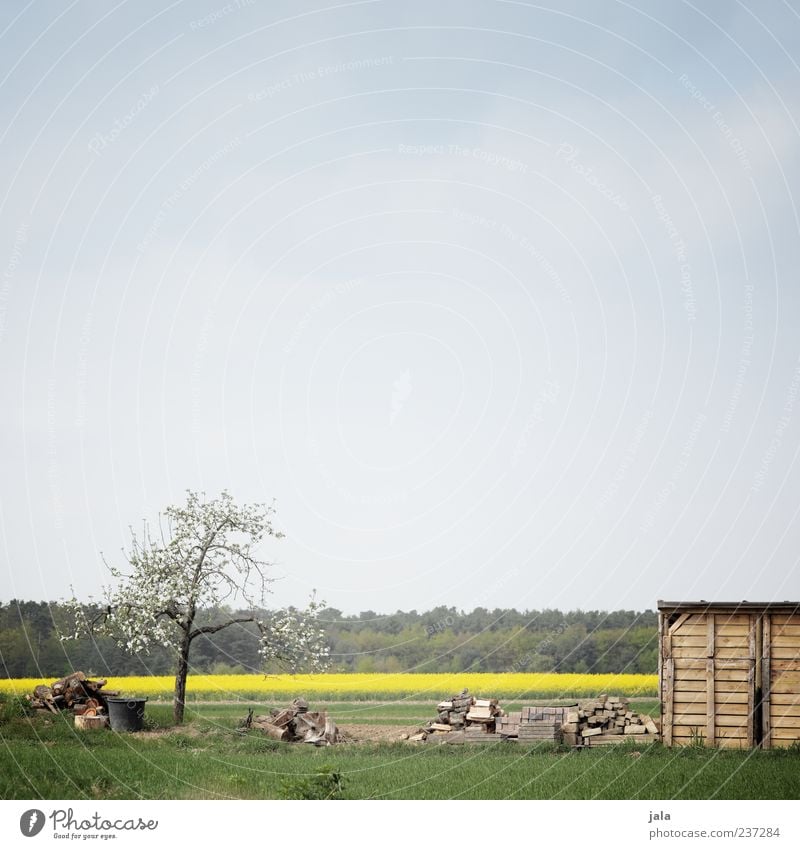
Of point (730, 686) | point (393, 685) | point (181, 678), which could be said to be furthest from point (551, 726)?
point (393, 685)

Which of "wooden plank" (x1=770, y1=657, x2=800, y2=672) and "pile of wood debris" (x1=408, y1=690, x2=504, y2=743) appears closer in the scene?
"wooden plank" (x1=770, y1=657, x2=800, y2=672)

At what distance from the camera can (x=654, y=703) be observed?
32.9 meters

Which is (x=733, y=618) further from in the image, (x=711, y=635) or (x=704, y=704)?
(x=704, y=704)

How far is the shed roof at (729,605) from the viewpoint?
2058 cm

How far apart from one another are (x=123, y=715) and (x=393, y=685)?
18.0 metres

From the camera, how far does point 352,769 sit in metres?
18.4

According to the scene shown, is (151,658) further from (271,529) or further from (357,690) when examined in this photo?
(271,529)

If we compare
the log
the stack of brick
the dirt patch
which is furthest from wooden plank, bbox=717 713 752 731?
the log

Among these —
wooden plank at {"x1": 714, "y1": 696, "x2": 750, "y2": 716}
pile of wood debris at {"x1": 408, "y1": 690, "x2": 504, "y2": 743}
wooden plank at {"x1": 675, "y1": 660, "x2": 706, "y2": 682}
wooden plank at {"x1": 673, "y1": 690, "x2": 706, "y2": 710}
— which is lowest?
pile of wood debris at {"x1": 408, "y1": 690, "x2": 504, "y2": 743}

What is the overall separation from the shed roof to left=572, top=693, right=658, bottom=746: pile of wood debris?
2.95 m

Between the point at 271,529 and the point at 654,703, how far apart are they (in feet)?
47.3

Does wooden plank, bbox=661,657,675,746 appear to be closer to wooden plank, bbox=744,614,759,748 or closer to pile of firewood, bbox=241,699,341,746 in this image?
wooden plank, bbox=744,614,759,748

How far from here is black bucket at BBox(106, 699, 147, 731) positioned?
23438 mm
